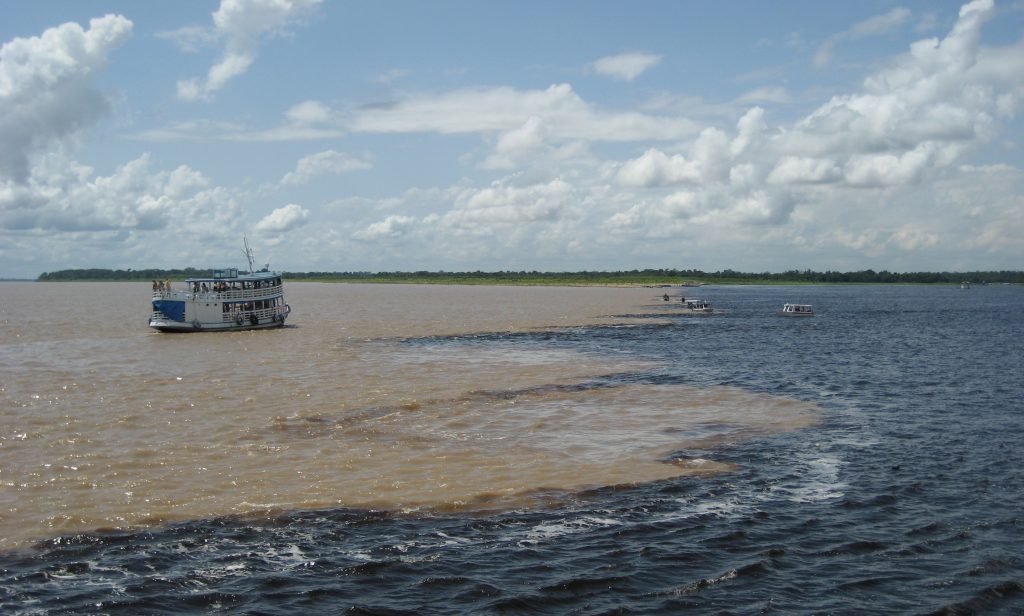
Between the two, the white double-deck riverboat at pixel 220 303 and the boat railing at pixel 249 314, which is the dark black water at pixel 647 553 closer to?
the white double-deck riverboat at pixel 220 303

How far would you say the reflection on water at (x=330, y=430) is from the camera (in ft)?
68.0

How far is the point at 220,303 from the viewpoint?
270ft

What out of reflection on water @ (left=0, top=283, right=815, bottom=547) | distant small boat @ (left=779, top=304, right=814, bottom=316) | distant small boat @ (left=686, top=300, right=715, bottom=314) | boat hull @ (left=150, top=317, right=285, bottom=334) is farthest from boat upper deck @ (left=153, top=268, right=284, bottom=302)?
distant small boat @ (left=779, top=304, right=814, bottom=316)

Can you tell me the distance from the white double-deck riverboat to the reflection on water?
1981cm

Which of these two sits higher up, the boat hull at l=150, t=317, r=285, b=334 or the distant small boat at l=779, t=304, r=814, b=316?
the distant small boat at l=779, t=304, r=814, b=316

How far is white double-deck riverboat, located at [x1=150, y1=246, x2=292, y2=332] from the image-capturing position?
259 ft

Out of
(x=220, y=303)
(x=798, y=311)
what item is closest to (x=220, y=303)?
(x=220, y=303)

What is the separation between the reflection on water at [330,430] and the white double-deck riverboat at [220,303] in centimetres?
1981

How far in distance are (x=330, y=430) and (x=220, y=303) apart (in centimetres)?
5819

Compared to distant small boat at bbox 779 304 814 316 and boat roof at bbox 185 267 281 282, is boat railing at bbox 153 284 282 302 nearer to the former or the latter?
boat roof at bbox 185 267 281 282

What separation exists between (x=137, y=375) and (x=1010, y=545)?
44726 millimetres

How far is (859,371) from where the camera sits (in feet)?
162

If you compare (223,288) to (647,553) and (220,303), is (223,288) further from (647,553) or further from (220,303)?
(647,553)

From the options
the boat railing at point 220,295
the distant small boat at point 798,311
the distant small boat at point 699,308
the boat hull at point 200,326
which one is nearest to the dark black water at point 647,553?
the boat hull at point 200,326
